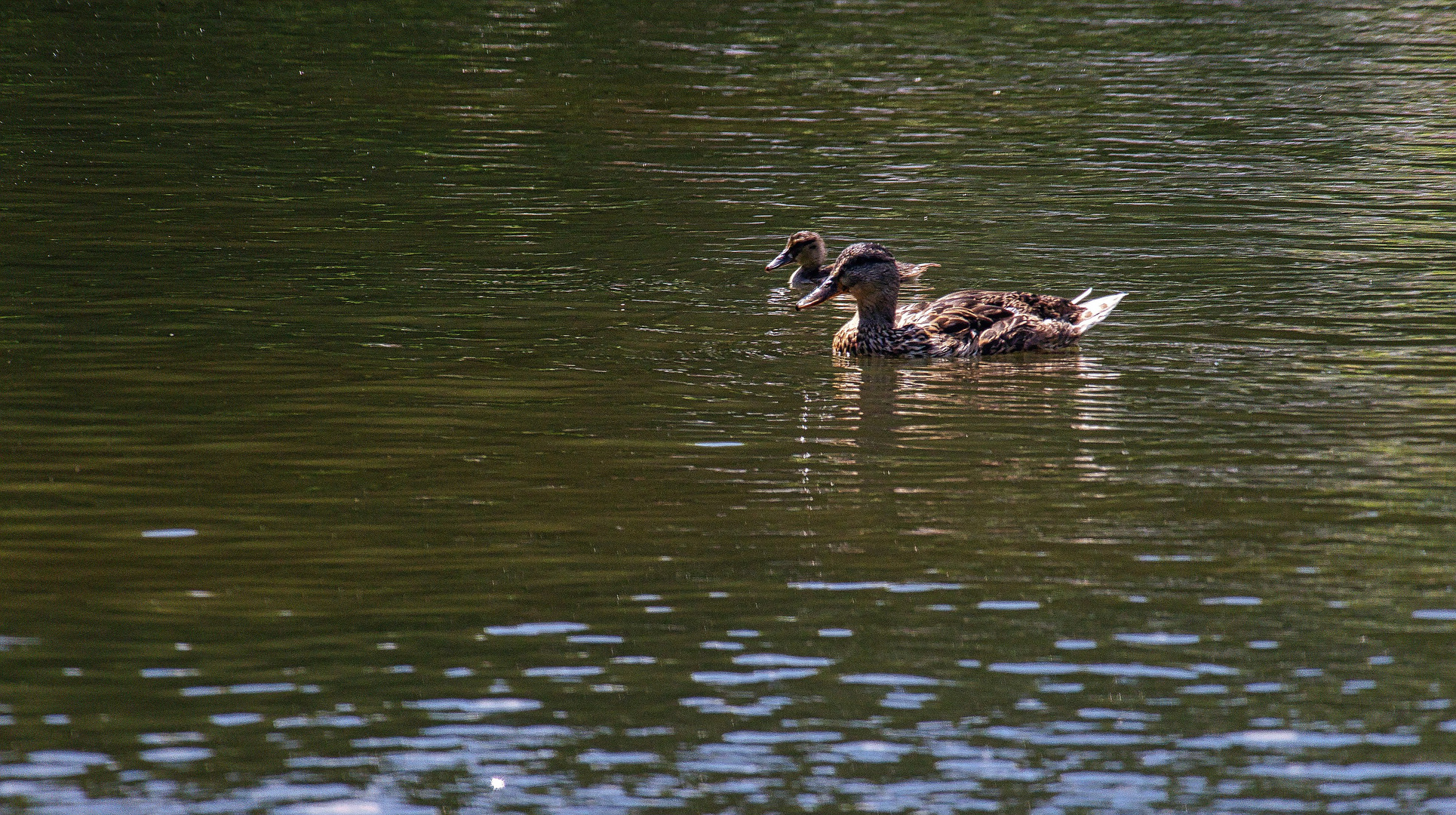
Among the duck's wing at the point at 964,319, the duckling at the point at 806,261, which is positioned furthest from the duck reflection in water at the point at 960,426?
the duckling at the point at 806,261

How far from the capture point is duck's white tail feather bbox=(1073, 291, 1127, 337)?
14383 millimetres

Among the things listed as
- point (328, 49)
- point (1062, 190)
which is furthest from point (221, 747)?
point (328, 49)

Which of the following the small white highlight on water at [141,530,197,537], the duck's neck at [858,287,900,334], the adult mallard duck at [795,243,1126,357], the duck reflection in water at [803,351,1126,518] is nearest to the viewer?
the small white highlight on water at [141,530,197,537]

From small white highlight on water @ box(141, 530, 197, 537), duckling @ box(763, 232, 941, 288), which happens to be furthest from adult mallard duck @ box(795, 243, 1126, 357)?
small white highlight on water @ box(141, 530, 197, 537)

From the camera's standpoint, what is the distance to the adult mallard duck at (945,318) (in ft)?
46.9

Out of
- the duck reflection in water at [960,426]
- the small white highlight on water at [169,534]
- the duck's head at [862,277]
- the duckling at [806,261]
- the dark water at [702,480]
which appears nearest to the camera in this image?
the dark water at [702,480]

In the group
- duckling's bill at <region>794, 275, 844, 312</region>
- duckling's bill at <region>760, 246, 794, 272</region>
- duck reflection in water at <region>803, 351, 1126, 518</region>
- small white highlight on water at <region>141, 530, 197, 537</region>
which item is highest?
Result: duckling's bill at <region>760, 246, 794, 272</region>

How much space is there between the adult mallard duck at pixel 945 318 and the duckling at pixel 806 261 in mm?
2091

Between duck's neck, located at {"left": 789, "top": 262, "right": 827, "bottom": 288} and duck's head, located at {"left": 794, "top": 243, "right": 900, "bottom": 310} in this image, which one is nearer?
duck's head, located at {"left": 794, "top": 243, "right": 900, "bottom": 310}

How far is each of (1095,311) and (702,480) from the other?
16.7 feet

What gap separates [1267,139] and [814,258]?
9.27m

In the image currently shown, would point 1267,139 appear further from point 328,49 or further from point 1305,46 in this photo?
point 328,49

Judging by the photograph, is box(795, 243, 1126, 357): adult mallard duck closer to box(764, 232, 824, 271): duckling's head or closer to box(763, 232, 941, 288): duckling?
box(763, 232, 941, 288): duckling

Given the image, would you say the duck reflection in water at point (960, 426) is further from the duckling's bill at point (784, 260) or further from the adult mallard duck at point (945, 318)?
the duckling's bill at point (784, 260)
